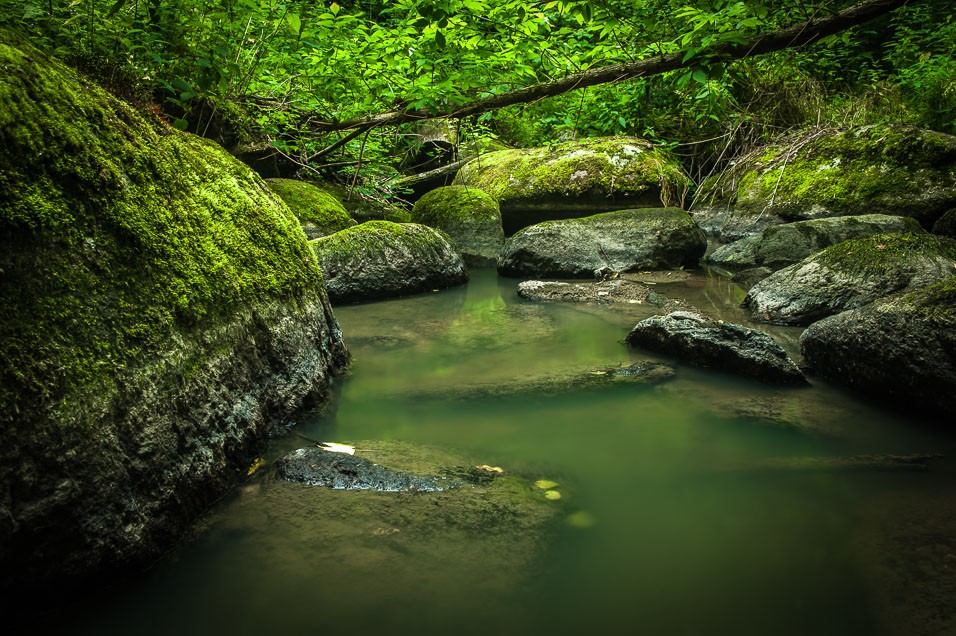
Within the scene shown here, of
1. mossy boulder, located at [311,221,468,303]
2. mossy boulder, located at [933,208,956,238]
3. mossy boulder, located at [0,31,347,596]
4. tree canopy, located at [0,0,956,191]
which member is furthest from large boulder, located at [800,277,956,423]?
mossy boulder, located at [933,208,956,238]

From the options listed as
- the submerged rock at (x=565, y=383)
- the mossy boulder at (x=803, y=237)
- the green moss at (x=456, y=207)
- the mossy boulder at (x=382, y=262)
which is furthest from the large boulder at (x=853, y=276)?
the green moss at (x=456, y=207)

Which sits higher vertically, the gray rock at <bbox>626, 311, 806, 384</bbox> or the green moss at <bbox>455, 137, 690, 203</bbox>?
the green moss at <bbox>455, 137, 690, 203</bbox>

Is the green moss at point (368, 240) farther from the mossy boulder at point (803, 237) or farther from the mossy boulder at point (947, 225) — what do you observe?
the mossy boulder at point (947, 225)

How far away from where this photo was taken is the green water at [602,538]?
1716 mm

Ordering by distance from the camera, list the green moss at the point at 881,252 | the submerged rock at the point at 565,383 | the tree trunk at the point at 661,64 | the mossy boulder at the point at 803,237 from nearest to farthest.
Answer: the submerged rock at the point at 565,383 < the tree trunk at the point at 661,64 < the green moss at the point at 881,252 < the mossy boulder at the point at 803,237

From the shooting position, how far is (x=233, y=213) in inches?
121

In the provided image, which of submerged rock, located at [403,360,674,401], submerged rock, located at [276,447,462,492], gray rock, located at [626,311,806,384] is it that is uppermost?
gray rock, located at [626,311,806,384]

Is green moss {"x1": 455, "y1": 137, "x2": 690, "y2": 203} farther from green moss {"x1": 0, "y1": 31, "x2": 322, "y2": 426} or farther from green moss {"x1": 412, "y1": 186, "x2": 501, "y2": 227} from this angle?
green moss {"x1": 0, "y1": 31, "x2": 322, "y2": 426}

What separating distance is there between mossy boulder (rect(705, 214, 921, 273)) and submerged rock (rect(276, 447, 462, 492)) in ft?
21.3

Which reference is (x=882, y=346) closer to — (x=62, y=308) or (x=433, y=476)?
(x=433, y=476)

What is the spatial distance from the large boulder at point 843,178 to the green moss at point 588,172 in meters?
1.20

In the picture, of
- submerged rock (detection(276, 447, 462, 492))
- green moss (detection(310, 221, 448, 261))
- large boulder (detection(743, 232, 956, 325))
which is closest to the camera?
submerged rock (detection(276, 447, 462, 492))

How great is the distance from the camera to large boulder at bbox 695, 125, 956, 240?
25.1ft

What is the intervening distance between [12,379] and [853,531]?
2.89 m
